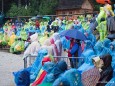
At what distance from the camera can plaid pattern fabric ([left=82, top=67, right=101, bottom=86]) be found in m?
7.89

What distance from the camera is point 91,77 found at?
7.95 metres

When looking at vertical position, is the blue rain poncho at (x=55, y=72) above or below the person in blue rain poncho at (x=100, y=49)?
below

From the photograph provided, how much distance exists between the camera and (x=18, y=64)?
56.7 ft

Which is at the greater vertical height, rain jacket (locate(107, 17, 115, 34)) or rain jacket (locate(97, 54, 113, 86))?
rain jacket (locate(107, 17, 115, 34))

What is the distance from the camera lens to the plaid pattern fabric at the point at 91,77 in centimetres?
789

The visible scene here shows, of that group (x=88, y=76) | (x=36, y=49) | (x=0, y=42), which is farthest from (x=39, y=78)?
(x=0, y=42)

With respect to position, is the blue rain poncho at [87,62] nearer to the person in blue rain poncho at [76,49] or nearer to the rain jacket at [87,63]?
the rain jacket at [87,63]

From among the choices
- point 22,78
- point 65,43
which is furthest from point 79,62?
point 65,43

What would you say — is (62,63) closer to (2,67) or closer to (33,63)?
(33,63)

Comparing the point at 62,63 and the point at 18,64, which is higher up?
the point at 62,63

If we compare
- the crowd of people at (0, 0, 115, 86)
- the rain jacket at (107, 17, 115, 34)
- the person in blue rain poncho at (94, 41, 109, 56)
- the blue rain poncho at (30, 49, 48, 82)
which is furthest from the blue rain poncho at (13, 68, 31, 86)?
the rain jacket at (107, 17, 115, 34)

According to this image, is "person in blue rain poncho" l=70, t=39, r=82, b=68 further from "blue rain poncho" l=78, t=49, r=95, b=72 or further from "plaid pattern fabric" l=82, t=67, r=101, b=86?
"plaid pattern fabric" l=82, t=67, r=101, b=86

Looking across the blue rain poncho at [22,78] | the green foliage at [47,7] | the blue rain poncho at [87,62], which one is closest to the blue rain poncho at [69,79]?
the blue rain poncho at [87,62]

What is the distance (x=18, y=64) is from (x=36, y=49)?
483 centimetres
